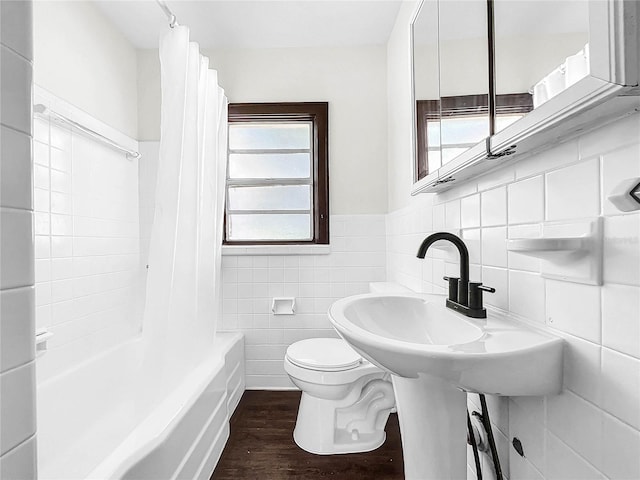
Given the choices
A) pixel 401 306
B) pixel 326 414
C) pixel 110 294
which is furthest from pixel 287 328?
pixel 401 306

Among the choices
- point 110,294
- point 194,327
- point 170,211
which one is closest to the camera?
point 170,211

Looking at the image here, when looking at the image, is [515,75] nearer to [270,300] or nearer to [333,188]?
[333,188]

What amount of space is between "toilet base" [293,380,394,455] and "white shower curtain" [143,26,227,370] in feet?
2.07

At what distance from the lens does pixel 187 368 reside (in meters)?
→ 1.65

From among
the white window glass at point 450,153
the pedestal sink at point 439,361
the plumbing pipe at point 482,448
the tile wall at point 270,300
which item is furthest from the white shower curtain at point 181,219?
the plumbing pipe at point 482,448

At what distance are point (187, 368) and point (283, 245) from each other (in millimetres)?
1064

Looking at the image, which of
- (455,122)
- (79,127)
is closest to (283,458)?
(455,122)

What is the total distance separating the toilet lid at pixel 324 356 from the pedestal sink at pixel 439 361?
0.63 m

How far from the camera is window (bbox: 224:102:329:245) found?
2.57 meters

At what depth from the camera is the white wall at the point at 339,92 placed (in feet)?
8.21

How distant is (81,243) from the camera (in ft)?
6.45

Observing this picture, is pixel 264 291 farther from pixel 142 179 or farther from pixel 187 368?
pixel 142 179

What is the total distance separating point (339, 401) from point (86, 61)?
2.26 metres

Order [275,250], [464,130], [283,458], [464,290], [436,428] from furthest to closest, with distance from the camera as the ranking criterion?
1. [275,250]
2. [283,458]
3. [464,130]
4. [464,290]
5. [436,428]
